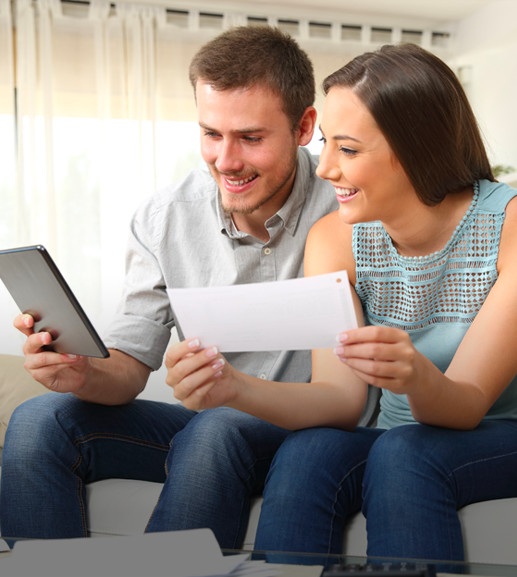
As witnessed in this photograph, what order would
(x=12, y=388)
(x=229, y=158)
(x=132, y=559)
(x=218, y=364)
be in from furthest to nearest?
(x=12, y=388), (x=229, y=158), (x=218, y=364), (x=132, y=559)

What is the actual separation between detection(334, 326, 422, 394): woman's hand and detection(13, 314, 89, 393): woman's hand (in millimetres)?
564

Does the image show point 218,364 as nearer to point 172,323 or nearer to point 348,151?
point 348,151

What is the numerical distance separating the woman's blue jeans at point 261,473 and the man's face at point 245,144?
0.52m

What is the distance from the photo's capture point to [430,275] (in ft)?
4.49

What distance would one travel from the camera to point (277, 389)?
128 centimetres

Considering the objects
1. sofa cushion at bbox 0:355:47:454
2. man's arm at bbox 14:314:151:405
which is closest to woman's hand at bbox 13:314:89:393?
man's arm at bbox 14:314:151:405

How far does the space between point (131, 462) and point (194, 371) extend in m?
0.40

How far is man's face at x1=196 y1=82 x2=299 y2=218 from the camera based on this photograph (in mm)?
1607

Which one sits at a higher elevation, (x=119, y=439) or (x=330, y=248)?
(x=330, y=248)

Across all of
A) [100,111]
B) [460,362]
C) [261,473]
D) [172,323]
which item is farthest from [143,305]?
[100,111]

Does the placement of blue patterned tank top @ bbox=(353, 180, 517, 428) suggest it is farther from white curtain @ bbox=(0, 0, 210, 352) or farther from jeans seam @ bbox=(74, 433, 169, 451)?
white curtain @ bbox=(0, 0, 210, 352)

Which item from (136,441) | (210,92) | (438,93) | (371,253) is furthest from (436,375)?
(210,92)

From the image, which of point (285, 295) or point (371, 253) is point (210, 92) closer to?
point (371, 253)

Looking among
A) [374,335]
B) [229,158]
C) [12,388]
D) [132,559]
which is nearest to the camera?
[132,559]
